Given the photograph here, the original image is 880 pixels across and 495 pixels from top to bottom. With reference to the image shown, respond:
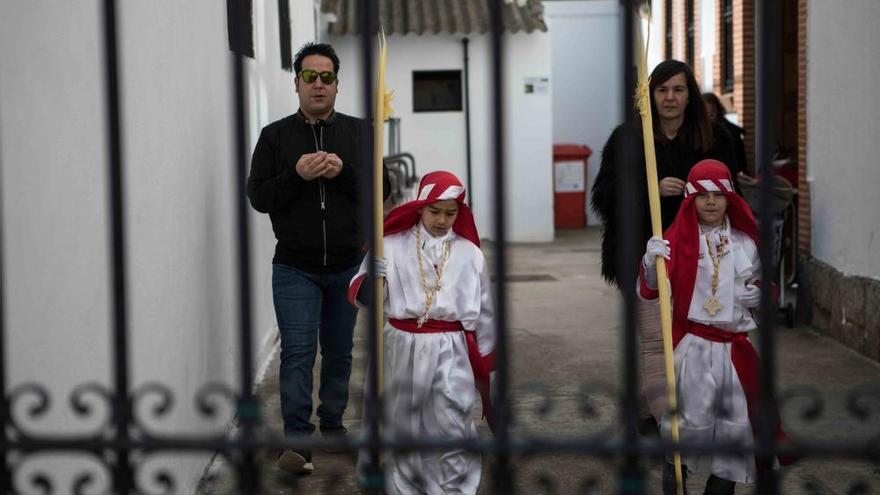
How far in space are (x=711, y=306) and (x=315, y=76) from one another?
2090 mm

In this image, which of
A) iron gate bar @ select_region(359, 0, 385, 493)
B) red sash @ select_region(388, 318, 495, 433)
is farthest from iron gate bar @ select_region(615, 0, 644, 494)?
red sash @ select_region(388, 318, 495, 433)

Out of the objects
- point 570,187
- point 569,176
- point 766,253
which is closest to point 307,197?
point 766,253

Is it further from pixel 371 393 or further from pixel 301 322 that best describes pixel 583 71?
pixel 371 393

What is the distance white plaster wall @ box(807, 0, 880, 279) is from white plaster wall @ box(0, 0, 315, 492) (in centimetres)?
417

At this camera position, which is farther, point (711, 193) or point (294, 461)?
point (294, 461)

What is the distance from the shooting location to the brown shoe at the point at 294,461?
5730 millimetres

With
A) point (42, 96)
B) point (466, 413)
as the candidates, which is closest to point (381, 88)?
point (42, 96)

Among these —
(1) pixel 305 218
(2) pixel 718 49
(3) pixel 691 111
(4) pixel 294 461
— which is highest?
(2) pixel 718 49

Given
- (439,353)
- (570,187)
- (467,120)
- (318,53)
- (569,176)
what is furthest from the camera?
(570,187)

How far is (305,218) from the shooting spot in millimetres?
5836

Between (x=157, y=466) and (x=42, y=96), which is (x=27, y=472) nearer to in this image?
(x=42, y=96)

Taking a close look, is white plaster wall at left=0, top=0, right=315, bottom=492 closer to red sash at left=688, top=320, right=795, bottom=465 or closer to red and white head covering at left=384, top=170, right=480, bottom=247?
red and white head covering at left=384, top=170, right=480, bottom=247

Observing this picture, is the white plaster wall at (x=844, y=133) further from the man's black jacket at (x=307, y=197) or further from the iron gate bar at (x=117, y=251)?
the iron gate bar at (x=117, y=251)

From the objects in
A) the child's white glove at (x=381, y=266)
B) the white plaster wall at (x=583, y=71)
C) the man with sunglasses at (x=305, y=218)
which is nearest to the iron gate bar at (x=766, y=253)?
the child's white glove at (x=381, y=266)
